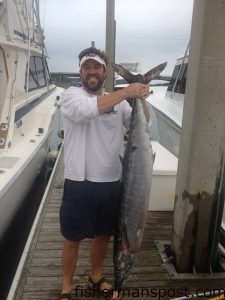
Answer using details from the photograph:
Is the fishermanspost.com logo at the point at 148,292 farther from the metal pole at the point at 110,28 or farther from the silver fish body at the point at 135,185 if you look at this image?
the metal pole at the point at 110,28

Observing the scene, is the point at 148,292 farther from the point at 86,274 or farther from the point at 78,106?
the point at 78,106

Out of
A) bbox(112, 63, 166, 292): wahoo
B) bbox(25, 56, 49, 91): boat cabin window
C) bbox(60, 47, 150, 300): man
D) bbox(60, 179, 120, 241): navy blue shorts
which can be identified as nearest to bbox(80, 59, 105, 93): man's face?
bbox(60, 47, 150, 300): man

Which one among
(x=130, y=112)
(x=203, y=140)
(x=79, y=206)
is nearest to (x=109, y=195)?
(x=79, y=206)

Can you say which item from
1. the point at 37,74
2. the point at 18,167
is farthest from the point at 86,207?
the point at 37,74

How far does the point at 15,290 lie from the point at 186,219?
4.79 feet

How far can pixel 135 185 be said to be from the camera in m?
2.71

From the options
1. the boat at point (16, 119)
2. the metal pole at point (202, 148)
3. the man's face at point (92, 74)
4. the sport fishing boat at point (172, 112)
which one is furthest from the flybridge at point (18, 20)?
the metal pole at point (202, 148)

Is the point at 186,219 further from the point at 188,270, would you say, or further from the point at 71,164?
the point at 71,164

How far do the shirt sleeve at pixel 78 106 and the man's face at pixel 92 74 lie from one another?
0.07 meters

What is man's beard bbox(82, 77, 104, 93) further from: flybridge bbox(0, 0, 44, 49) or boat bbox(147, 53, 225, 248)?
boat bbox(147, 53, 225, 248)

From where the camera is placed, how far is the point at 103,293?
3.10 meters

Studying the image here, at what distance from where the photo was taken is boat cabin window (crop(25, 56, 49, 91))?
335 inches

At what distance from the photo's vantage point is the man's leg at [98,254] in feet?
9.78

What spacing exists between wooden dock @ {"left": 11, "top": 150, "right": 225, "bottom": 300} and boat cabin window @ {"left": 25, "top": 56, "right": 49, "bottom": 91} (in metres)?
4.74
